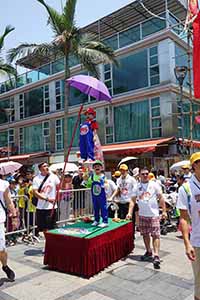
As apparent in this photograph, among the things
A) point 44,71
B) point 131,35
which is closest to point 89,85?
point 131,35

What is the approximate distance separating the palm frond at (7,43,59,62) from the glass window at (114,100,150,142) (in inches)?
242

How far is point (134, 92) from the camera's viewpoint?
699 inches

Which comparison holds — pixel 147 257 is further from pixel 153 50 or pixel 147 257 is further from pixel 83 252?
pixel 153 50

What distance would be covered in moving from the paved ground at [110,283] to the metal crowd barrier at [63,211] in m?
1.44

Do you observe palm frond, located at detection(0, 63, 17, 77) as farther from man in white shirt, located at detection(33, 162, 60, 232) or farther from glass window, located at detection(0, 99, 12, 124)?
glass window, located at detection(0, 99, 12, 124)

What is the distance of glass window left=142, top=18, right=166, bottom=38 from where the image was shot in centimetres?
1675

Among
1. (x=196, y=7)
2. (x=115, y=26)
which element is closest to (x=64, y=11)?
(x=196, y=7)

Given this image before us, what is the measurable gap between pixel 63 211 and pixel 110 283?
3.65 m

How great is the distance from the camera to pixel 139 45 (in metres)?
17.6

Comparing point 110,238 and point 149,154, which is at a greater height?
point 149,154

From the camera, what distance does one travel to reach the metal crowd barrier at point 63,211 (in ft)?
22.7

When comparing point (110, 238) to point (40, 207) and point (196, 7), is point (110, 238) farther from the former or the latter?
point (196, 7)

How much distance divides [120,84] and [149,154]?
5.08 m

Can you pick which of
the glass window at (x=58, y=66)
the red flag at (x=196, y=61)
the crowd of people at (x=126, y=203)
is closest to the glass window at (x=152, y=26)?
the glass window at (x=58, y=66)
